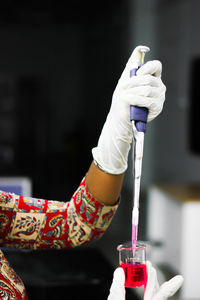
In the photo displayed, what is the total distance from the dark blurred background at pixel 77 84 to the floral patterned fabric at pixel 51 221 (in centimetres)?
436

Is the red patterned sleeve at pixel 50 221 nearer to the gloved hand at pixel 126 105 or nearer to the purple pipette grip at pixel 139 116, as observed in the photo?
the gloved hand at pixel 126 105

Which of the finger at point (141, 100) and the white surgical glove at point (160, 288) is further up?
the finger at point (141, 100)

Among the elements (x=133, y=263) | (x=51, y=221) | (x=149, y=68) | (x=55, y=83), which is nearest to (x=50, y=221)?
(x=51, y=221)

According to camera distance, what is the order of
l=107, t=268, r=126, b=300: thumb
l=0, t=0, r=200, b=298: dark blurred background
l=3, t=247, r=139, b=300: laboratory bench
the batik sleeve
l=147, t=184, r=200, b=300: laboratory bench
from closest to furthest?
1. l=107, t=268, r=126, b=300: thumb
2. the batik sleeve
3. l=3, t=247, r=139, b=300: laboratory bench
4. l=147, t=184, r=200, b=300: laboratory bench
5. l=0, t=0, r=200, b=298: dark blurred background

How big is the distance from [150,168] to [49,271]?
440cm

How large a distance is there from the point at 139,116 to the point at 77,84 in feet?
16.3

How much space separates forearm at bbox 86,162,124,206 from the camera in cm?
129

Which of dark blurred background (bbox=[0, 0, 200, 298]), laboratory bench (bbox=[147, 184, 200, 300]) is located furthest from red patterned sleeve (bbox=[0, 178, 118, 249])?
dark blurred background (bbox=[0, 0, 200, 298])

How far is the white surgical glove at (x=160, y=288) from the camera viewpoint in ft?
3.61

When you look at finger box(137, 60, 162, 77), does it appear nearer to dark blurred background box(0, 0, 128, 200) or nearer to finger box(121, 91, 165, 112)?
finger box(121, 91, 165, 112)

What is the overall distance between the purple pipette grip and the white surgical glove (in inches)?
11.2

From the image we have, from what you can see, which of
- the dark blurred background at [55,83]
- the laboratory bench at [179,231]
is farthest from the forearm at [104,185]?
the dark blurred background at [55,83]

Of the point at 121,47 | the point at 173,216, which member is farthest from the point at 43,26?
the point at 173,216

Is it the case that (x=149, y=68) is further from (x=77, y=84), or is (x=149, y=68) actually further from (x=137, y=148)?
(x=77, y=84)
